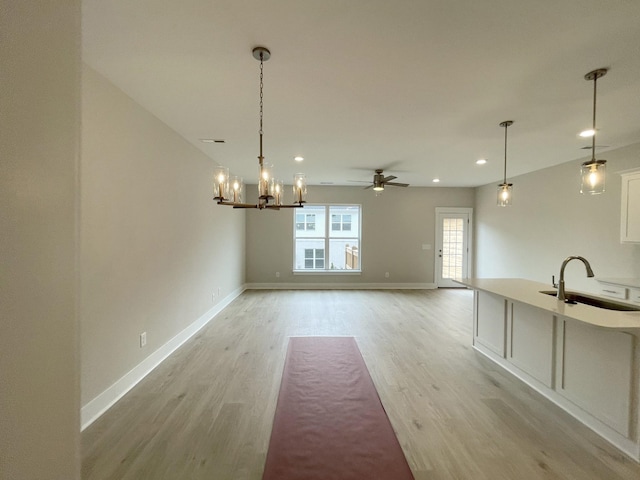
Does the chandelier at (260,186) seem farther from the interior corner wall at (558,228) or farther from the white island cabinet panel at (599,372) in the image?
the interior corner wall at (558,228)

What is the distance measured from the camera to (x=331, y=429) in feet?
6.61

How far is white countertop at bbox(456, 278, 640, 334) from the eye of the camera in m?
1.78

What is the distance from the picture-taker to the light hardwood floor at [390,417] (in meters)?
1.71

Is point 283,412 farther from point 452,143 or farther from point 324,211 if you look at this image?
point 324,211

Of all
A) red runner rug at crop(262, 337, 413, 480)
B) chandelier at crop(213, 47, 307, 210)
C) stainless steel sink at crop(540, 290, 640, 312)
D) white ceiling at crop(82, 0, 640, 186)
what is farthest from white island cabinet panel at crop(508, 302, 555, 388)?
chandelier at crop(213, 47, 307, 210)

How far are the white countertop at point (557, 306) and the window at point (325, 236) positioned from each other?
4.10 meters

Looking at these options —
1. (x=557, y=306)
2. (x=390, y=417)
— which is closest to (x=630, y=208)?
(x=557, y=306)

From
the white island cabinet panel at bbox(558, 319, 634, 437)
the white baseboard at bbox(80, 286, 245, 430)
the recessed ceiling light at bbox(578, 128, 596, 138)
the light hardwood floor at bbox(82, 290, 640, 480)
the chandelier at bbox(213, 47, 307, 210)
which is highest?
the recessed ceiling light at bbox(578, 128, 596, 138)

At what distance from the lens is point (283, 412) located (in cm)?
220

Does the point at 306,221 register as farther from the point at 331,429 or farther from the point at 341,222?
the point at 331,429

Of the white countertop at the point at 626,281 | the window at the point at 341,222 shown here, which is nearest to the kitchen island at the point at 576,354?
the white countertop at the point at 626,281

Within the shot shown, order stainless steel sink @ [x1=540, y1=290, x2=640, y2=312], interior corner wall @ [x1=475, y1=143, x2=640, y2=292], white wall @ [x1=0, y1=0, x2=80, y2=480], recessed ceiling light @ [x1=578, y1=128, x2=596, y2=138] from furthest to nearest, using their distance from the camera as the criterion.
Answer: interior corner wall @ [x1=475, y1=143, x2=640, y2=292], recessed ceiling light @ [x1=578, y1=128, x2=596, y2=138], stainless steel sink @ [x1=540, y1=290, x2=640, y2=312], white wall @ [x1=0, y1=0, x2=80, y2=480]

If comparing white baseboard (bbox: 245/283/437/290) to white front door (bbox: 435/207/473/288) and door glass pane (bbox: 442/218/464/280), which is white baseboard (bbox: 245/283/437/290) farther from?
door glass pane (bbox: 442/218/464/280)

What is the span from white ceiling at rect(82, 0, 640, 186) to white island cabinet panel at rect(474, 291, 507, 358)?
1.96 metres
